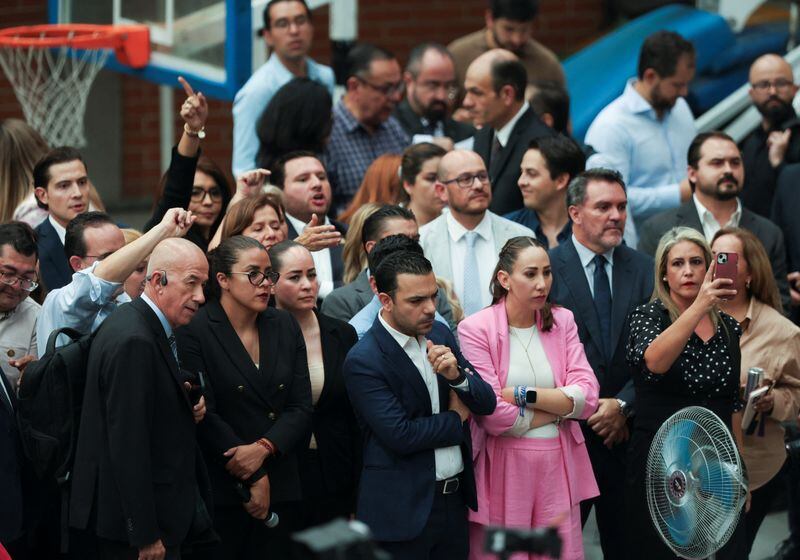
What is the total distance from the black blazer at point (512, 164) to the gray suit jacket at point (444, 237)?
0.69 m

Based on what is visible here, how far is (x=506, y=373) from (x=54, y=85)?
5005 mm

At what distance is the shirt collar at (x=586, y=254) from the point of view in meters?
6.57

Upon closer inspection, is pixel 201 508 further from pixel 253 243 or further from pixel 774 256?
pixel 774 256

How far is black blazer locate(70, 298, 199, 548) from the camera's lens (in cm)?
503

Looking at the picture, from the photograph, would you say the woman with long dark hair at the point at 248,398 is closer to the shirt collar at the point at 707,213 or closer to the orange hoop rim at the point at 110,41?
the shirt collar at the point at 707,213

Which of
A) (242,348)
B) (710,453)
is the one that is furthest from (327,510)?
(710,453)

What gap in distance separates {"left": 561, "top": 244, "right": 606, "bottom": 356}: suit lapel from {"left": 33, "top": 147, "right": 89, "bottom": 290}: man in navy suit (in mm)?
2294

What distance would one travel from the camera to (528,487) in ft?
19.3

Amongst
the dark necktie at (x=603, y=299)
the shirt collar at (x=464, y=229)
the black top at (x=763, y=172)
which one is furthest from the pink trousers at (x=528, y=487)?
the black top at (x=763, y=172)

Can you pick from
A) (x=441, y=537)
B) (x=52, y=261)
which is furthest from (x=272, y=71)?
(x=441, y=537)

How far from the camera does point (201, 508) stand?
5270 millimetres

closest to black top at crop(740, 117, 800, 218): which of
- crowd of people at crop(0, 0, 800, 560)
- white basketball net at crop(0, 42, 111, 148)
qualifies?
crowd of people at crop(0, 0, 800, 560)

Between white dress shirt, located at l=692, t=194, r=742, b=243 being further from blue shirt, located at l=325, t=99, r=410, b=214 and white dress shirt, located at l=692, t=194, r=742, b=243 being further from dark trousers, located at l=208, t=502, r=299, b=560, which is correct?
dark trousers, located at l=208, t=502, r=299, b=560

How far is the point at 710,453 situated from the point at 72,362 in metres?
2.41
